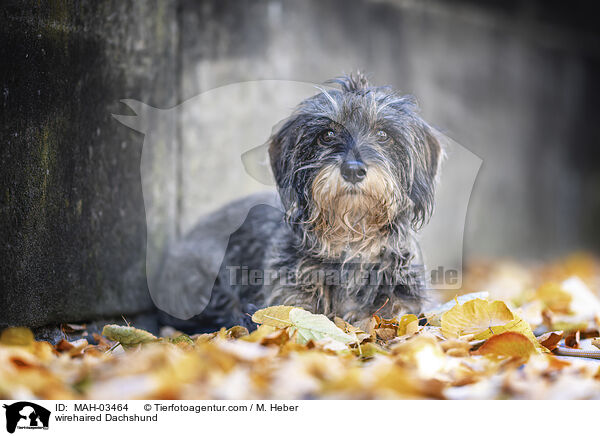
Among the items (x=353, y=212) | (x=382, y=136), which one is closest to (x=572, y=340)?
(x=353, y=212)

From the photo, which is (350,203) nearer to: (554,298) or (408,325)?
(408,325)

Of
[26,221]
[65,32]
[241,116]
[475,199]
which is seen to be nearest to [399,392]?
[26,221]

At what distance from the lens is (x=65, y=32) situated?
2.77m

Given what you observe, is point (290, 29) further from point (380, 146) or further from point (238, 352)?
point (238, 352)

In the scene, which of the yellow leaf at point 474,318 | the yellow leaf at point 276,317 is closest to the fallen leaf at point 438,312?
the yellow leaf at point 474,318

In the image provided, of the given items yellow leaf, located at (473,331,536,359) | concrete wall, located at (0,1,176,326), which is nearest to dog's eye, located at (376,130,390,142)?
yellow leaf, located at (473,331,536,359)

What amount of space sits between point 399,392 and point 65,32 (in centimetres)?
225

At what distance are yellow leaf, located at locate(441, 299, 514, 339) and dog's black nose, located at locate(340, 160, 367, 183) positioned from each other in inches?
27.9

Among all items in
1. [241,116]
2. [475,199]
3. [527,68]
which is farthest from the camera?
[527,68]

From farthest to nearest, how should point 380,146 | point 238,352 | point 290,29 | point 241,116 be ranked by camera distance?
point 290,29 → point 241,116 → point 380,146 → point 238,352

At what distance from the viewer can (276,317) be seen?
258cm

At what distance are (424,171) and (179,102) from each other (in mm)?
1948
